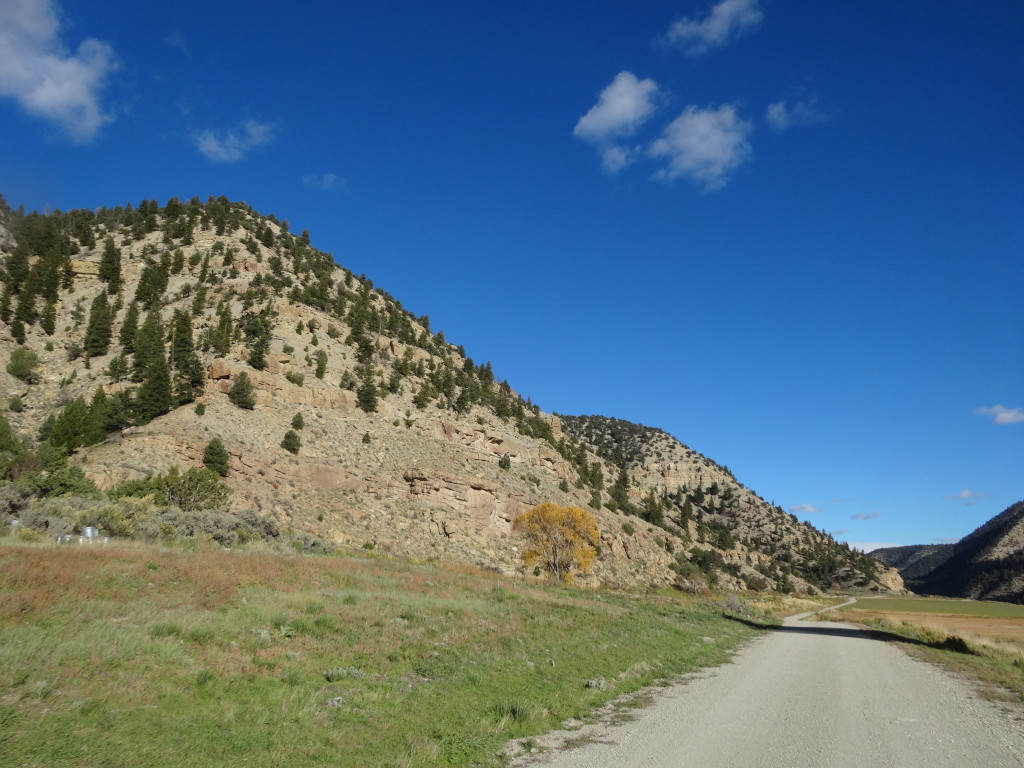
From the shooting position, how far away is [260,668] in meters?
10.2

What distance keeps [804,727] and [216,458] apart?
145 feet

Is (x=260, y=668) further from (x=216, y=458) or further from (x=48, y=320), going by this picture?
(x=48, y=320)

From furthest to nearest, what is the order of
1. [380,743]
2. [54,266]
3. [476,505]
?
1. [54,266]
2. [476,505]
3. [380,743]

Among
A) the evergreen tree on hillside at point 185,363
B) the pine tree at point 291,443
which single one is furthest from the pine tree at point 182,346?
the pine tree at point 291,443

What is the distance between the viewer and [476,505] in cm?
6200

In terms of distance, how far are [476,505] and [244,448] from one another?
82.7 feet

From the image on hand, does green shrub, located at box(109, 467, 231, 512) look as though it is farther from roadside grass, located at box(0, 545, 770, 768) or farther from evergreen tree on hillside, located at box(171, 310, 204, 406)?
roadside grass, located at box(0, 545, 770, 768)

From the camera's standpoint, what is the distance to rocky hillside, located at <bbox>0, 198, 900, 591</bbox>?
39.6 meters

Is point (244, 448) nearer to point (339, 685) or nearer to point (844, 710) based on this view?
point (339, 685)

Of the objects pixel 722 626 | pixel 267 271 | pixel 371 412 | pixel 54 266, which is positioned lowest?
pixel 722 626

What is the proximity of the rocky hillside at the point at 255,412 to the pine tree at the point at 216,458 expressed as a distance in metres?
0.15

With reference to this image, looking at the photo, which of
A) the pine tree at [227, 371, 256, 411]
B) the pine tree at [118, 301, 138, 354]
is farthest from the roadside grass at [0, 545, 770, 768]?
the pine tree at [118, 301, 138, 354]

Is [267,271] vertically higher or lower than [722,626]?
higher

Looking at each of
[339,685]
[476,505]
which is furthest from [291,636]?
[476,505]
